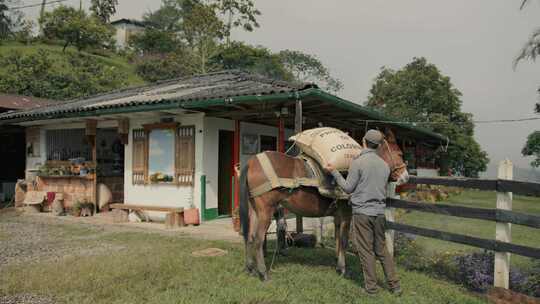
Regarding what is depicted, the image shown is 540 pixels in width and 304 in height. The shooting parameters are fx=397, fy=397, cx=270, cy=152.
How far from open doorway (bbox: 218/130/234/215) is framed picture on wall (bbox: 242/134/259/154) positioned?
35 cm

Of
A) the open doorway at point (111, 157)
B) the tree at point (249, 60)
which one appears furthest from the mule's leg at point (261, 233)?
the tree at point (249, 60)

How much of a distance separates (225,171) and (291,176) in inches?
226

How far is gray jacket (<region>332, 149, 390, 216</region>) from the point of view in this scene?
15.1ft

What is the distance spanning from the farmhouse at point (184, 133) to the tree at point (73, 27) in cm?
3652

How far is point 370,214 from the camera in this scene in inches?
181

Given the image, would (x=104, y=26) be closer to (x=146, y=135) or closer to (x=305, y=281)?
(x=146, y=135)

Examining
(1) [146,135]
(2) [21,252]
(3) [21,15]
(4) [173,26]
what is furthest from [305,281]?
(4) [173,26]

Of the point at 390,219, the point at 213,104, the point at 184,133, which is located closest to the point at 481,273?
the point at 390,219

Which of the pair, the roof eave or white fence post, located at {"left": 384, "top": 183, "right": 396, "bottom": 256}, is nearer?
white fence post, located at {"left": 384, "top": 183, "right": 396, "bottom": 256}

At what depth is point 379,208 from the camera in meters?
4.62

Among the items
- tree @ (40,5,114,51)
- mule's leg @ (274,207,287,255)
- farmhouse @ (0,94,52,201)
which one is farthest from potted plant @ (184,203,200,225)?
tree @ (40,5,114,51)

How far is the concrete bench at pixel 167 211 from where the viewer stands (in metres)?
9.40

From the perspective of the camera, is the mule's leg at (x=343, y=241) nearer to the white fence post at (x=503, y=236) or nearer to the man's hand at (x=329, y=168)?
the man's hand at (x=329, y=168)

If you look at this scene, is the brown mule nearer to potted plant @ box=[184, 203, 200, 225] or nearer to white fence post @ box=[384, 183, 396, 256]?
white fence post @ box=[384, 183, 396, 256]
